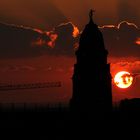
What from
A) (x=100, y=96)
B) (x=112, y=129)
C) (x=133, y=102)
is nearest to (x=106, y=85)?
(x=100, y=96)

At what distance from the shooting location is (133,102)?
196 meters

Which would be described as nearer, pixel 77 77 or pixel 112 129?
pixel 112 129

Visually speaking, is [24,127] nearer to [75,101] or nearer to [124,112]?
[75,101]

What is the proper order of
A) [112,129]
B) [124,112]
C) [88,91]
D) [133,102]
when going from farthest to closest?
[133,102] → [124,112] → [88,91] → [112,129]

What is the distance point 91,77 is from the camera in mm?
149875

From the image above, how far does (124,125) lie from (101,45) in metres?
18.3

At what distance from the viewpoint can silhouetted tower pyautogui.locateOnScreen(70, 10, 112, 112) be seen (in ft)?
488

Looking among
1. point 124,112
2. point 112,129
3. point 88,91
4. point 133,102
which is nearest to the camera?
point 112,129

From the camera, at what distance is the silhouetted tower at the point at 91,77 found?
488 ft

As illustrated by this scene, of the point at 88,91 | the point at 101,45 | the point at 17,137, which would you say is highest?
the point at 101,45

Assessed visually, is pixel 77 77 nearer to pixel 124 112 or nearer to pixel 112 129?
pixel 112 129

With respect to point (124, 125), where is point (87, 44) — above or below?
above

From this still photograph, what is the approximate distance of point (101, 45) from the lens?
15212 centimetres

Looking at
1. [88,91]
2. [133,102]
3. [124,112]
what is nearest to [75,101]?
[88,91]
